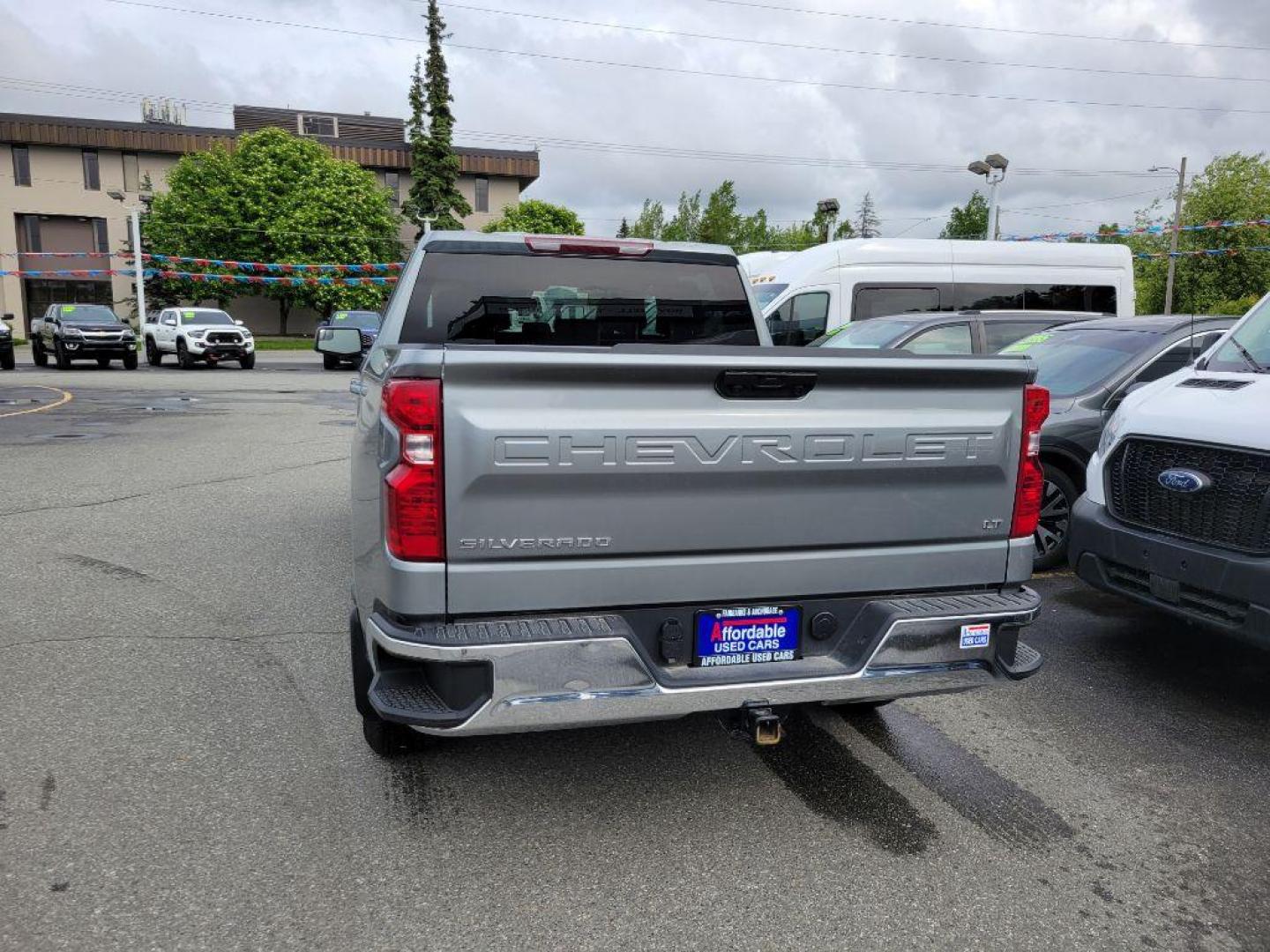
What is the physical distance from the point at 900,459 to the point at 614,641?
3.58 ft

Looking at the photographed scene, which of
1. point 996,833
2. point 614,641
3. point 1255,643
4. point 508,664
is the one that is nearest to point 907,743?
point 996,833

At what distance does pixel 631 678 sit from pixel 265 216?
171 ft

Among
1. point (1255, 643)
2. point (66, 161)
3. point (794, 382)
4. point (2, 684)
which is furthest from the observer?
point (66, 161)

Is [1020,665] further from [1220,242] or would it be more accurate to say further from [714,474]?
[1220,242]

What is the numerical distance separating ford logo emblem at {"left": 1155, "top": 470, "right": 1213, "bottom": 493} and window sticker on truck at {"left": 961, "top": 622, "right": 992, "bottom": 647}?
1.72m

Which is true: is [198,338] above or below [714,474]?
below

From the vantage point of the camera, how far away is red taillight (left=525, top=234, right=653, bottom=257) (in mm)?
4102

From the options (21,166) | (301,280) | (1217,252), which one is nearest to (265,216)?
(301,280)

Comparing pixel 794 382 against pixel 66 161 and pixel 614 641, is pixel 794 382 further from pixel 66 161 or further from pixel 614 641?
pixel 66 161

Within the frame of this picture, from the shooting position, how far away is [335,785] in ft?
11.0

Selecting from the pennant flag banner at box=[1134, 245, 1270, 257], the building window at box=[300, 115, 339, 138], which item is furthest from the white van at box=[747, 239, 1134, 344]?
the building window at box=[300, 115, 339, 138]

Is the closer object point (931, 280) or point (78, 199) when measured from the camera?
point (931, 280)

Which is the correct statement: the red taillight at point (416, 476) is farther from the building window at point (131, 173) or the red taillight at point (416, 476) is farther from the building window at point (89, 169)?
the building window at point (89, 169)

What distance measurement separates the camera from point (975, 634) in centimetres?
304
